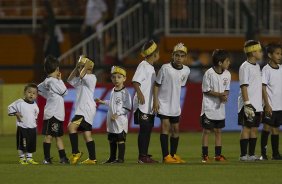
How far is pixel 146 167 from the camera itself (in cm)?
1612

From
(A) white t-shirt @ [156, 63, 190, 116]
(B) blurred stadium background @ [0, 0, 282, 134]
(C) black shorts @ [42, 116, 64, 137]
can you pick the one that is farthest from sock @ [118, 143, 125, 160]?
(B) blurred stadium background @ [0, 0, 282, 134]

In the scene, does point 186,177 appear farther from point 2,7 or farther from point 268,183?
point 2,7

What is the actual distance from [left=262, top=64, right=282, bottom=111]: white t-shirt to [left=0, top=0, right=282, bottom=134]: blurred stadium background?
383 inches

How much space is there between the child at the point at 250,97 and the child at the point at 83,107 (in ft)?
8.37

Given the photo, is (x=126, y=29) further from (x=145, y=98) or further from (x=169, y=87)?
(x=145, y=98)

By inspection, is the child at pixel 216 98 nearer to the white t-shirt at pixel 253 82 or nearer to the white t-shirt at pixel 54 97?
the white t-shirt at pixel 253 82

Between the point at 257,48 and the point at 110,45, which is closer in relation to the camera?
the point at 257,48

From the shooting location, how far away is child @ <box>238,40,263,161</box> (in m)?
17.8

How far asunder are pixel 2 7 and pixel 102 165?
1642cm

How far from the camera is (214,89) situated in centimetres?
1795

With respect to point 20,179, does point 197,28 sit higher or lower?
higher

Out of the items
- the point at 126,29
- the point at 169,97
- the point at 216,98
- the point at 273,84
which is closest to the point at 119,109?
the point at 169,97

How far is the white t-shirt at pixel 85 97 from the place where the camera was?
701 inches

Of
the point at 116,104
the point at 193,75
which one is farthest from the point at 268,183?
the point at 193,75
